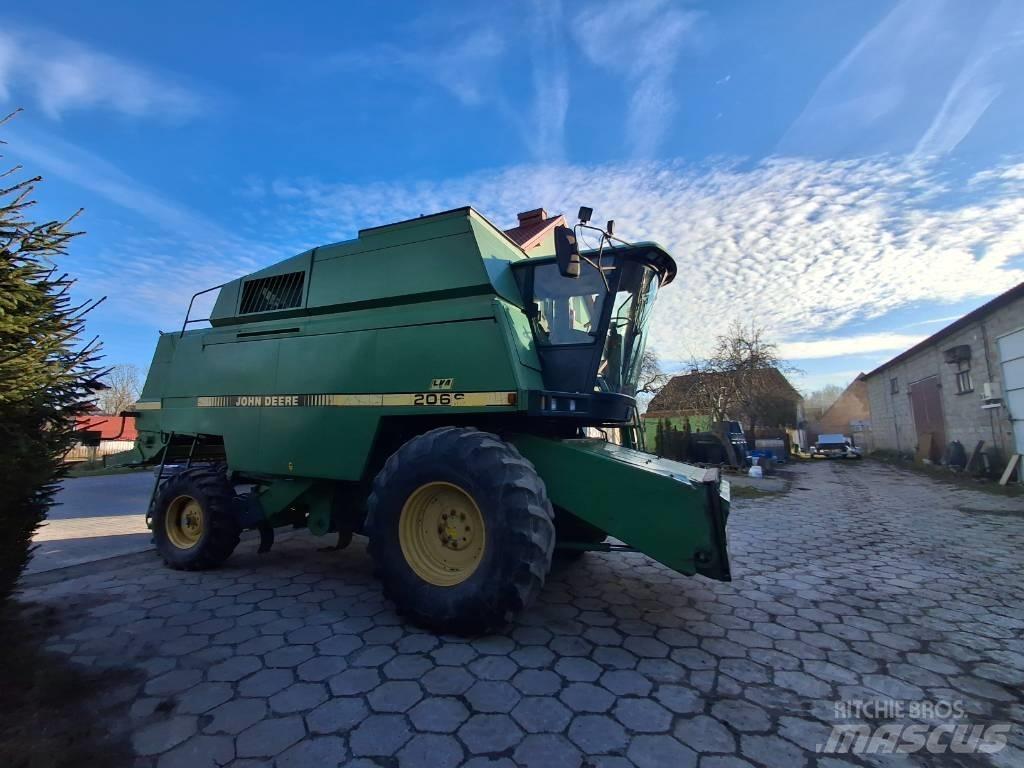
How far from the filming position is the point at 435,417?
158 inches

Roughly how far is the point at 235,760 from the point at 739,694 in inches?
97.1

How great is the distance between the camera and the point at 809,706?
2379 millimetres

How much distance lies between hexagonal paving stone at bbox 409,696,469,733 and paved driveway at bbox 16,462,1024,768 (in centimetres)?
1

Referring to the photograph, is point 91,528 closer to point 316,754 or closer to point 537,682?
point 316,754

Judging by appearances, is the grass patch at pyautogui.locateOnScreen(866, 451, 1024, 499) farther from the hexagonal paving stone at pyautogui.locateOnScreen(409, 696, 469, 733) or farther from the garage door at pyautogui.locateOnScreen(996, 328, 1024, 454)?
the hexagonal paving stone at pyautogui.locateOnScreen(409, 696, 469, 733)

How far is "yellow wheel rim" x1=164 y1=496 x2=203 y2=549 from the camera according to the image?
502 centimetres

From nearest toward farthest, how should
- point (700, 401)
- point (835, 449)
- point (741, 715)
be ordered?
point (741, 715)
point (700, 401)
point (835, 449)

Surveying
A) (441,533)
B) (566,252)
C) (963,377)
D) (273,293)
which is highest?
(963,377)

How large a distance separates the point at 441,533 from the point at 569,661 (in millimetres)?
1230

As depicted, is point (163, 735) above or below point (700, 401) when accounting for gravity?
below

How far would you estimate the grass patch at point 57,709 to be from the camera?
2.00m

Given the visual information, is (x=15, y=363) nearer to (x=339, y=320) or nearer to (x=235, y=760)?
(x=339, y=320)

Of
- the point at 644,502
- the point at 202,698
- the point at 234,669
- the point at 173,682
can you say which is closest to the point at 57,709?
the point at 173,682

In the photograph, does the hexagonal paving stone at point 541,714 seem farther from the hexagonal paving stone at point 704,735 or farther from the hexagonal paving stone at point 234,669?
the hexagonal paving stone at point 234,669
